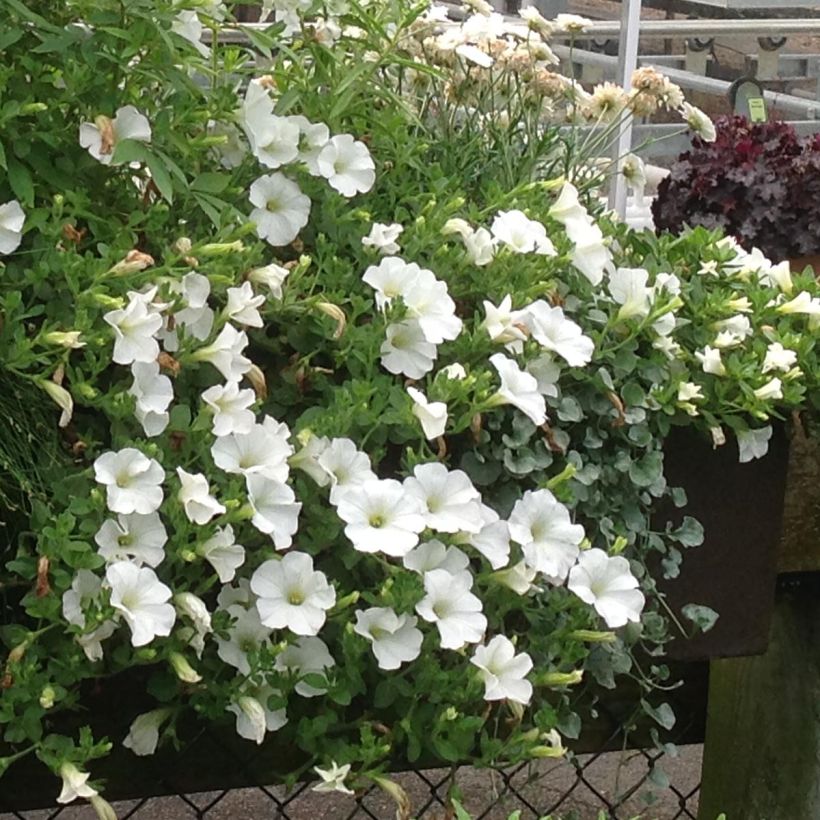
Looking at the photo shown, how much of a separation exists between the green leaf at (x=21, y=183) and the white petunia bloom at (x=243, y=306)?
0.64 ft

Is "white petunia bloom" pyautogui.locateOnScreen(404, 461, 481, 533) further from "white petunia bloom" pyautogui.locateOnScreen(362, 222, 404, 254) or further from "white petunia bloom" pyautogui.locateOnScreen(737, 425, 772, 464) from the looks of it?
"white petunia bloom" pyautogui.locateOnScreen(737, 425, 772, 464)

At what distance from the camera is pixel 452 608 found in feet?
4.22

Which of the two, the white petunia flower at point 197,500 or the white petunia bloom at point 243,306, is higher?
the white petunia bloom at point 243,306

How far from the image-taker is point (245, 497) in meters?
1.26

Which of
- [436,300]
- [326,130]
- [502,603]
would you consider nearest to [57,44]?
[326,130]

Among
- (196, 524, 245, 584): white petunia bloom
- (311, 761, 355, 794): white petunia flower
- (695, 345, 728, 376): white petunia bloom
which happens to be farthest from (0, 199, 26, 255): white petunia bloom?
(695, 345, 728, 376): white petunia bloom

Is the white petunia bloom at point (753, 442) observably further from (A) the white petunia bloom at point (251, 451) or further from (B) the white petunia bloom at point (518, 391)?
(A) the white petunia bloom at point (251, 451)

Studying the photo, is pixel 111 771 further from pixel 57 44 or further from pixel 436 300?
pixel 57 44

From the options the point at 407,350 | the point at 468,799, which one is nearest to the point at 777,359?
the point at 407,350

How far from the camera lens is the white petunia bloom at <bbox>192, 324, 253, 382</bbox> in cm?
132

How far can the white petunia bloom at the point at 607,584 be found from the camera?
53.7 inches

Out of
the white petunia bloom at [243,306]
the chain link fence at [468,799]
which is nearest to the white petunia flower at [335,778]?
the white petunia bloom at [243,306]

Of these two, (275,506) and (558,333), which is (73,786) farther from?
(558,333)

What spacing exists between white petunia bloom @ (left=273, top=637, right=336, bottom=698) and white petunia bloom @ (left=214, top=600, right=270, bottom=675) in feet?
0.08
